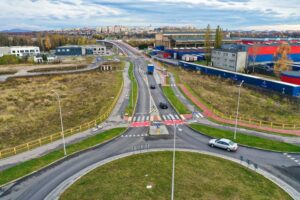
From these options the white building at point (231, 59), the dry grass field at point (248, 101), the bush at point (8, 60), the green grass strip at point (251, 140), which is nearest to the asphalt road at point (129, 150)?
the green grass strip at point (251, 140)

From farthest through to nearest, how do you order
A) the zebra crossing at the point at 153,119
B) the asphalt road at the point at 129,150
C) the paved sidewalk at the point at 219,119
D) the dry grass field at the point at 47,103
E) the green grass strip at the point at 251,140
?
the zebra crossing at the point at 153,119, the dry grass field at the point at 47,103, the paved sidewalk at the point at 219,119, the green grass strip at the point at 251,140, the asphalt road at the point at 129,150

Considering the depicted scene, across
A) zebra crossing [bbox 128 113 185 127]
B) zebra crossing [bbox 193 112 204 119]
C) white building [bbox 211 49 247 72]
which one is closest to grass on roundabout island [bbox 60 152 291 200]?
zebra crossing [bbox 128 113 185 127]

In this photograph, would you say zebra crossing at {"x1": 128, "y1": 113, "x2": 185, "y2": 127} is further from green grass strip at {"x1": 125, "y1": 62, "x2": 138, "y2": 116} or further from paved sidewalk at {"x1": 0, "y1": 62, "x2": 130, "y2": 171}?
green grass strip at {"x1": 125, "y1": 62, "x2": 138, "y2": 116}

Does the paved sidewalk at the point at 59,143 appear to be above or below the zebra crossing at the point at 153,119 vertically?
below

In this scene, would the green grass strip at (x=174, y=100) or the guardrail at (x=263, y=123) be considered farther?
the green grass strip at (x=174, y=100)

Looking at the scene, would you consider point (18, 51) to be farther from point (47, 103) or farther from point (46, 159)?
point (46, 159)

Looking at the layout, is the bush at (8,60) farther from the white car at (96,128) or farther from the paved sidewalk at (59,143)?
the white car at (96,128)

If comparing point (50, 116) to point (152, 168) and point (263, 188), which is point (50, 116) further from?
point (263, 188)
